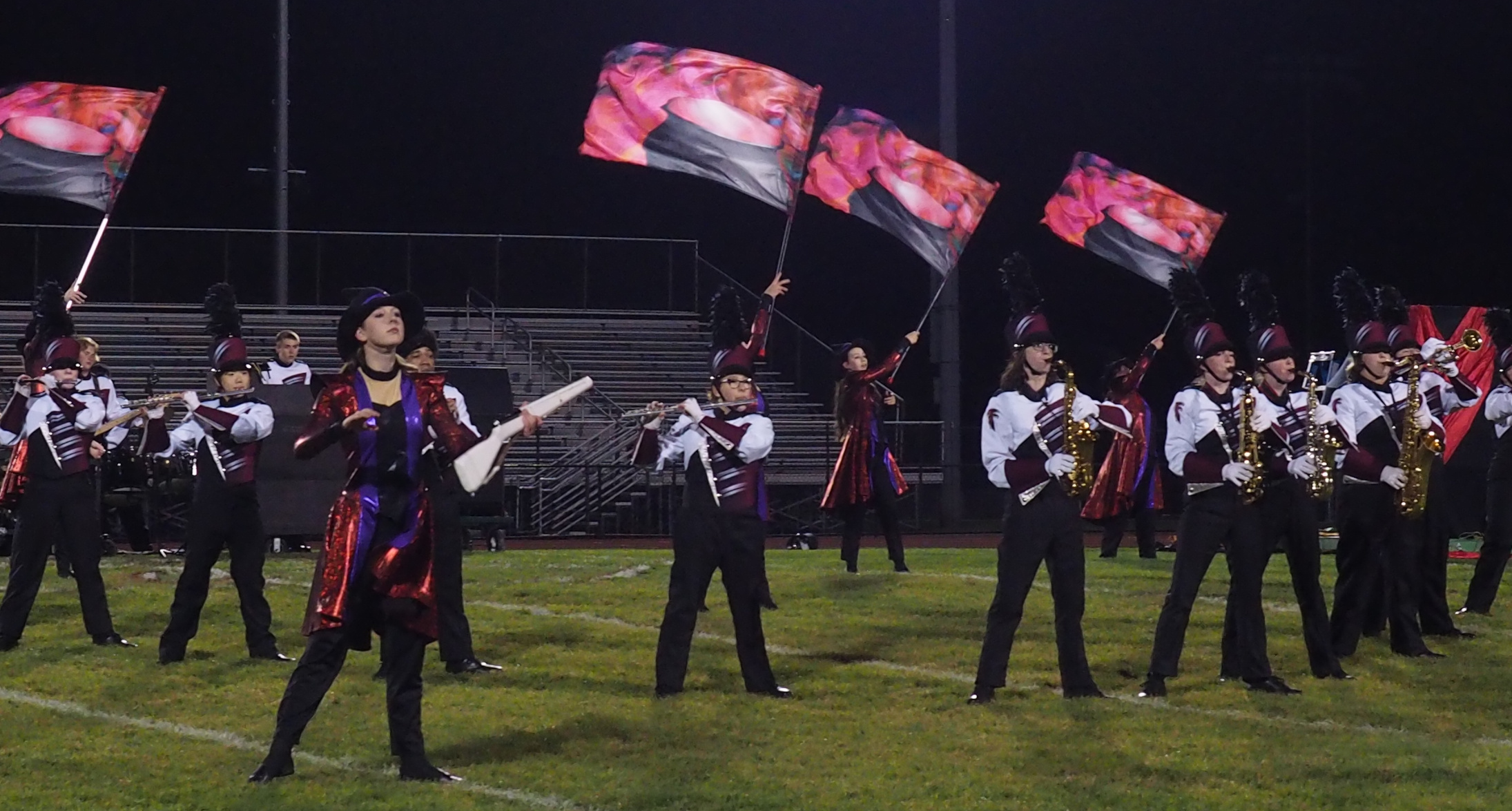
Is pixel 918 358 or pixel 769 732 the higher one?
pixel 918 358

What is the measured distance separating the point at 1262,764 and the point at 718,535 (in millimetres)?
2747

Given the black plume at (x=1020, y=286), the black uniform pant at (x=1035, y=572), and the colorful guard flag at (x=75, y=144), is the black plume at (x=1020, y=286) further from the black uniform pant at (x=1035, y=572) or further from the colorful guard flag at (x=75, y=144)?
the colorful guard flag at (x=75, y=144)

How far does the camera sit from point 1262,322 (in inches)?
380

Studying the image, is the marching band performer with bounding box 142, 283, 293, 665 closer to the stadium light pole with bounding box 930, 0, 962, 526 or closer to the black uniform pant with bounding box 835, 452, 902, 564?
the black uniform pant with bounding box 835, 452, 902, 564

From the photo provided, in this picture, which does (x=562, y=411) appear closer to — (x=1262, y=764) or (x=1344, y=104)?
(x=1344, y=104)

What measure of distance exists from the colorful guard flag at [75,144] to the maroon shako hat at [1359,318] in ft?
28.9

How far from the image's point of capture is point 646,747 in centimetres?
718

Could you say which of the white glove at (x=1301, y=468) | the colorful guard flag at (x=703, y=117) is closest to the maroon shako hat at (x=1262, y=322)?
the white glove at (x=1301, y=468)

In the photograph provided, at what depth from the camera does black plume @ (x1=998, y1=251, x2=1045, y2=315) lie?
9.28 meters

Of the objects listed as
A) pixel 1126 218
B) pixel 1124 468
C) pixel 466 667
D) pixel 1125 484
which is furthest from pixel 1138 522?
pixel 466 667

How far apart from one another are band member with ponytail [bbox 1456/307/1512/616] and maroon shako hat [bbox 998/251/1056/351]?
3.61 meters

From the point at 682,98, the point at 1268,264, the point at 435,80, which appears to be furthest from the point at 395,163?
the point at 682,98

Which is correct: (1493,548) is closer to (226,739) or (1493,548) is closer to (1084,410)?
(1084,410)

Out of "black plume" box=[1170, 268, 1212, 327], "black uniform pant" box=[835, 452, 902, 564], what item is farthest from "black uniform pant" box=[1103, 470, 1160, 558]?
"black plume" box=[1170, 268, 1212, 327]
